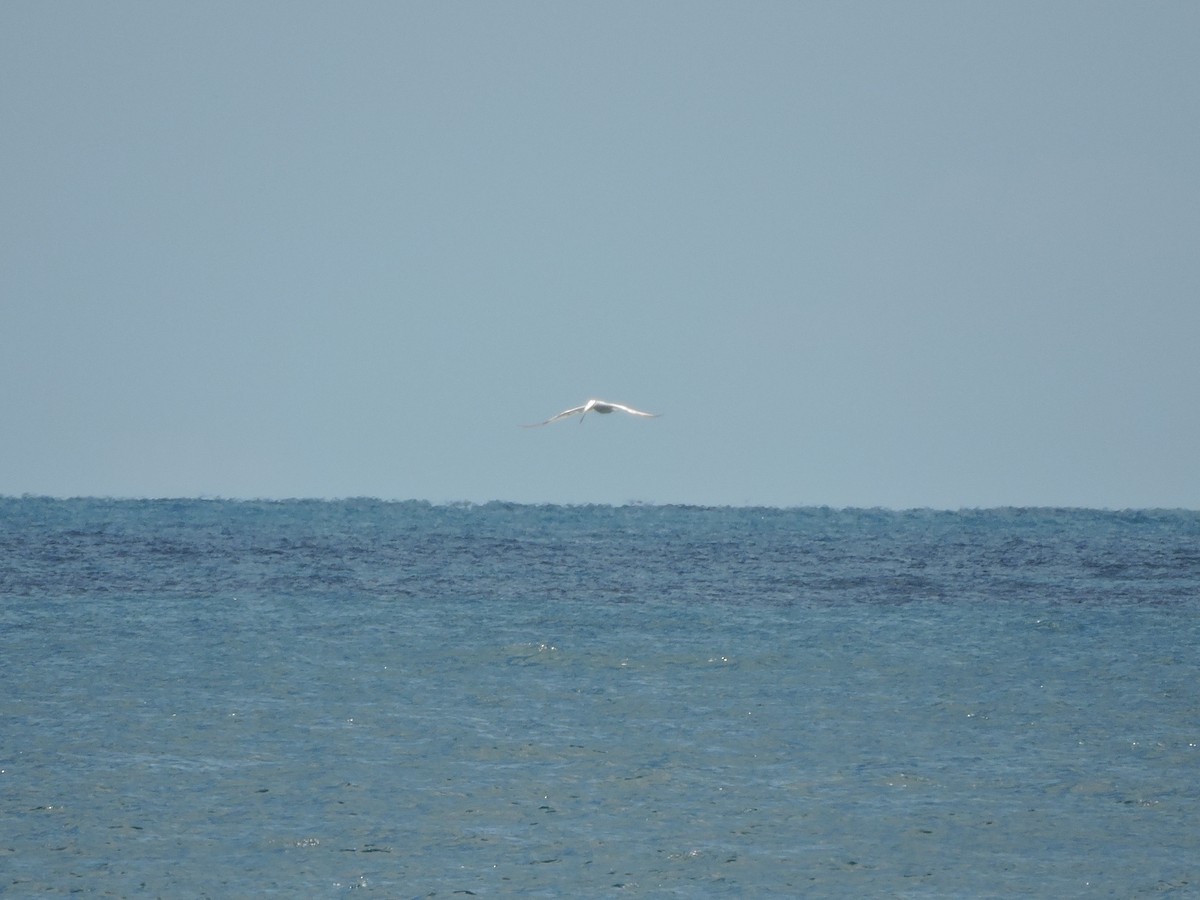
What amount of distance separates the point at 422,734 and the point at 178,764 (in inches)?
187

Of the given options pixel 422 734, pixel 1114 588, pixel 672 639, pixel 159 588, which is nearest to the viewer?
pixel 422 734

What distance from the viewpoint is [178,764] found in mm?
26391

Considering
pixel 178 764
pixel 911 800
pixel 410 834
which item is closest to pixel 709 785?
pixel 911 800

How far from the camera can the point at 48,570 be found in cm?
4694

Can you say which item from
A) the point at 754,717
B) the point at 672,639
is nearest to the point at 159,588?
the point at 672,639

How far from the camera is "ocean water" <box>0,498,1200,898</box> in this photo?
72.5 ft

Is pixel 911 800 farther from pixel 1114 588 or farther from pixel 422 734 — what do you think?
pixel 1114 588

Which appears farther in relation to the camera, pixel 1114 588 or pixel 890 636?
pixel 1114 588

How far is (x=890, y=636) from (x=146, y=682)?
1841 centimetres

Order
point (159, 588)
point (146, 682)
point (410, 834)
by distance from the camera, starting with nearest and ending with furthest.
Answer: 1. point (410, 834)
2. point (146, 682)
3. point (159, 588)

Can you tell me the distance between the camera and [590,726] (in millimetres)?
29641

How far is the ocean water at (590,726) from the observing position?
72.5 ft

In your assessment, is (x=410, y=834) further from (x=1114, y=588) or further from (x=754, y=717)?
(x=1114, y=588)

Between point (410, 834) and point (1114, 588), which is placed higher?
point (1114, 588)
